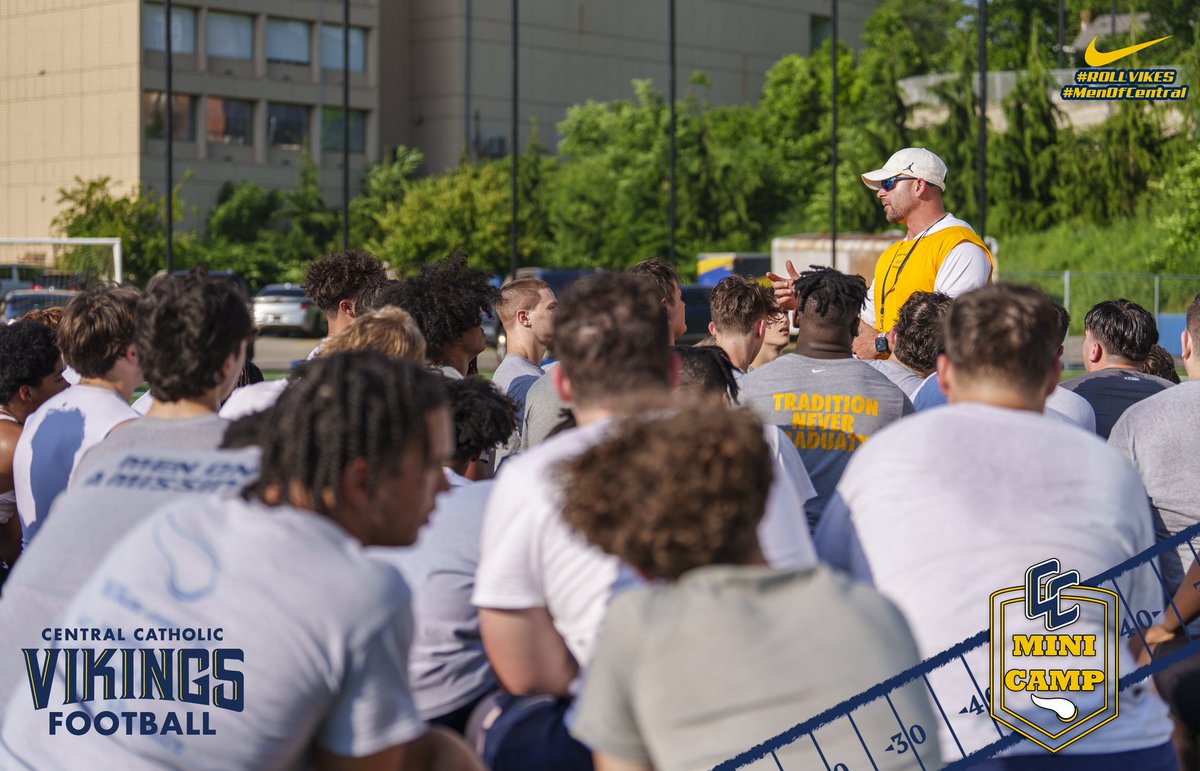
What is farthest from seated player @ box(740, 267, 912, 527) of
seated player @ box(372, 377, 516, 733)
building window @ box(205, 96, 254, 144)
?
building window @ box(205, 96, 254, 144)

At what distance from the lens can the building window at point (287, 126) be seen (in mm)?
54594

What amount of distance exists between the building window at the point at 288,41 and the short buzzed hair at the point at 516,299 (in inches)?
2010

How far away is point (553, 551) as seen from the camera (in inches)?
115

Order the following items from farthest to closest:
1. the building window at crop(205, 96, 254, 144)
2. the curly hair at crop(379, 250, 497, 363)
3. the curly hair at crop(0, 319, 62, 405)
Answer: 1. the building window at crop(205, 96, 254, 144)
2. the curly hair at crop(379, 250, 497, 363)
3. the curly hair at crop(0, 319, 62, 405)

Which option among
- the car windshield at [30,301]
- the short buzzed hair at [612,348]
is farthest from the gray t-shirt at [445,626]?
the car windshield at [30,301]

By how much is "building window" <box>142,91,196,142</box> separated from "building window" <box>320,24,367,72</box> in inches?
233

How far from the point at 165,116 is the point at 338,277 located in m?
46.8

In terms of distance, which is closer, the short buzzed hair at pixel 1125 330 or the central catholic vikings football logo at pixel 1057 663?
the central catholic vikings football logo at pixel 1057 663

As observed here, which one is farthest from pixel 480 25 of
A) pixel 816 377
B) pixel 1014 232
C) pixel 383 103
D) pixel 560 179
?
pixel 816 377

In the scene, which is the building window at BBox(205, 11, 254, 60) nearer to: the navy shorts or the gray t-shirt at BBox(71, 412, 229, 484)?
the gray t-shirt at BBox(71, 412, 229, 484)

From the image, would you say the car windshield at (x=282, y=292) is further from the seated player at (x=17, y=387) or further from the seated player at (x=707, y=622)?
the seated player at (x=707, y=622)

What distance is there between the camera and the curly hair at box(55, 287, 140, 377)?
4.68m

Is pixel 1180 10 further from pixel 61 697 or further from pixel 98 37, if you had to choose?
pixel 61 697

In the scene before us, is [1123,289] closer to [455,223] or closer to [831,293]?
[455,223]
